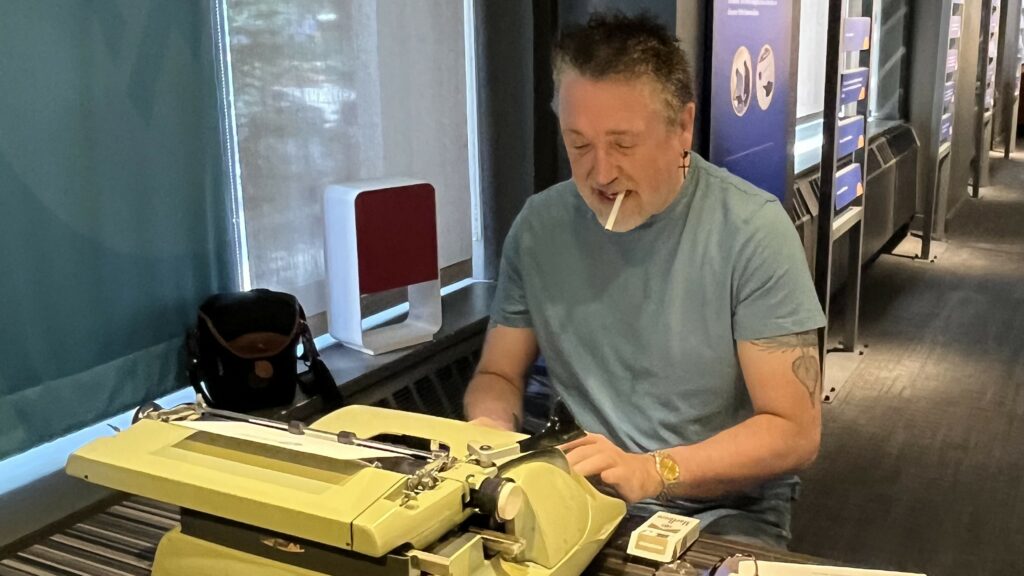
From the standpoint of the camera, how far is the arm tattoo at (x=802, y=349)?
1489 mm

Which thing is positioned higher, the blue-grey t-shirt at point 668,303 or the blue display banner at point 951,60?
the blue display banner at point 951,60

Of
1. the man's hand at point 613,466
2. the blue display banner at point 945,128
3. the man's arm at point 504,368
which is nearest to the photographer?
the man's hand at point 613,466

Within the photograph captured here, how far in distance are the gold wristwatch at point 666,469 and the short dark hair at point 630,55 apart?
511 mm

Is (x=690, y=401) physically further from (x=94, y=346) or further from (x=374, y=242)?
(x=94, y=346)

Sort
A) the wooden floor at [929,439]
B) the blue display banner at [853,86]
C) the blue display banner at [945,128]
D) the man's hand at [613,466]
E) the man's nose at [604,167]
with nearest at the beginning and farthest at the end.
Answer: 1. the man's hand at [613,466]
2. the man's nose at [604,167]
3. the wooden floor at [929,439]
4. the blue display banner at [853,86]
5. the blue display banner at [945,128]

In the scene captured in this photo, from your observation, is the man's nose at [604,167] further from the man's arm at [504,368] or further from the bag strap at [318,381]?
the bag strap at [318,381]

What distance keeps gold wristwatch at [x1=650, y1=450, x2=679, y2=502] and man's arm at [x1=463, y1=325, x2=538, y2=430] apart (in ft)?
1.14

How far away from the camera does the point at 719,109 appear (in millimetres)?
2590

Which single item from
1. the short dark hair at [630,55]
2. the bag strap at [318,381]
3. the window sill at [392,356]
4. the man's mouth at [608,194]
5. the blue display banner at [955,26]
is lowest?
the window sill at [392,356]

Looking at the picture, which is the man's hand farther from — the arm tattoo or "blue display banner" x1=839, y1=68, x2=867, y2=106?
"blue display banner" x1=839, y1=68, x2=867, y2=106

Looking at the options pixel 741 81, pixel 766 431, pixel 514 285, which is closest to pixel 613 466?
pixel 766 431

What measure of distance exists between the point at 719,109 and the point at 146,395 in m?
1.58

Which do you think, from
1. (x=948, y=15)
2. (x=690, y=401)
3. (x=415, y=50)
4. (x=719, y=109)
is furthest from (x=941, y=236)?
(x=690, y=401)

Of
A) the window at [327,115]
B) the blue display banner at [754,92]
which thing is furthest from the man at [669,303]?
the blue display banner at [754,92]
